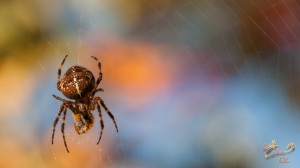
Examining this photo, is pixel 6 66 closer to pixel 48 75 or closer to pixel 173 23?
pixel 48 75

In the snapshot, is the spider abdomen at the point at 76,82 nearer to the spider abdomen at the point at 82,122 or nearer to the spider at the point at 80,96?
the spider at the point at 80,96

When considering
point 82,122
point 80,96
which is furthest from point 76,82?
point 82,122

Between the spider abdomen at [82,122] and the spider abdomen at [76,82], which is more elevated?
the spider abdomen at [76,82]

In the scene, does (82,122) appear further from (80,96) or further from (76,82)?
(76,82)

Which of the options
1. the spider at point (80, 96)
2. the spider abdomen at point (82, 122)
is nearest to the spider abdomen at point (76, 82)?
the spider at point (80, 96)

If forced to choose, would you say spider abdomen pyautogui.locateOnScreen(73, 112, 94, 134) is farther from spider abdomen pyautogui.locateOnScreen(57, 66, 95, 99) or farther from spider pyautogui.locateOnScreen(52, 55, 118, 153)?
spider abdomen pyautogui.locateOnScreen(57, 66, 95, 99)

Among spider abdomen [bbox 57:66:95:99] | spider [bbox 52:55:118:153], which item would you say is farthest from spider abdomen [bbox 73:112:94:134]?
spider abdomen [bbox 57:66:95:99]

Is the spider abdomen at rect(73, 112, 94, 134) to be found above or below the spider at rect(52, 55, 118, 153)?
below

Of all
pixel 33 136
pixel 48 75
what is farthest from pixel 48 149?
pixel 48 75
